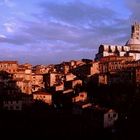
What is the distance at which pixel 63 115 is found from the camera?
54.6m

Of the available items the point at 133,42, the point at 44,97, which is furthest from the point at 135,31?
the point at 44,97

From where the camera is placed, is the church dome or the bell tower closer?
the church dome

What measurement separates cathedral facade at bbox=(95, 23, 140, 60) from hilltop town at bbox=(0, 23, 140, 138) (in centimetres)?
28

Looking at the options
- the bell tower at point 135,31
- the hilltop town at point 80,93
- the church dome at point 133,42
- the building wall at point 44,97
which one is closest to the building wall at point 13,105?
the hilltop town at point 80,93

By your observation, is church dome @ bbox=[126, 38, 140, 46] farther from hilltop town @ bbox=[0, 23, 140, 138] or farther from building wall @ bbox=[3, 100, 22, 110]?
building wall @ bbox=[3, 100, 22, 110]

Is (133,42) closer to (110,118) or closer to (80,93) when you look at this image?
(80,93)

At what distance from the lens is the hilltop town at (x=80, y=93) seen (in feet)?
166

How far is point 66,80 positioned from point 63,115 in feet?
73.6

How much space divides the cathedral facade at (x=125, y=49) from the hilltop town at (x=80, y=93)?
28 centimetres

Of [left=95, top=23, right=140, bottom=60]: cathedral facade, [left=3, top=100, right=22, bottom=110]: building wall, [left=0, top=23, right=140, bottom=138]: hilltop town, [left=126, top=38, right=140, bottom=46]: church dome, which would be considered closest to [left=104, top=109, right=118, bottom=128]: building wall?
[left=0, top=23, right=140, bottom=138]: hilltop town

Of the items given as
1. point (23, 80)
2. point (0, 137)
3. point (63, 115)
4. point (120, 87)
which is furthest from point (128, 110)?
point (23, 80)

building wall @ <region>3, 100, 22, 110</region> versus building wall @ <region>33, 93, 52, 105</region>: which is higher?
building wall @ <region>33, 93, 52, 105</region>

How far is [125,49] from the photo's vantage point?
317ft

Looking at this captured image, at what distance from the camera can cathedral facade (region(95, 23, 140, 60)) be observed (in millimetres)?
91594
